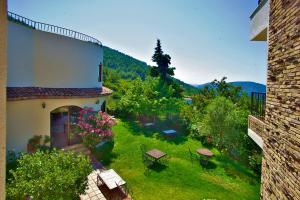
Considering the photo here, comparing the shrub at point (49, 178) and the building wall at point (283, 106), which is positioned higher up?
the building wall at point (283, 106)

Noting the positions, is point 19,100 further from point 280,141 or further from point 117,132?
point 280,141

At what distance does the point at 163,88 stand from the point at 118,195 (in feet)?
68.6

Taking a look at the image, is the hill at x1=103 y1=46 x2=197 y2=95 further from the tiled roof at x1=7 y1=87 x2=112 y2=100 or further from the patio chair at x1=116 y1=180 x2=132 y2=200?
the patio chair at x1=116 y1=180 x2=132 y2=200

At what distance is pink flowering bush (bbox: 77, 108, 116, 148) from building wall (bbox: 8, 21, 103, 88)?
3.14 metres

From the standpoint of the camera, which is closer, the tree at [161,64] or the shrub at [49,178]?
the shrub at [49,178]

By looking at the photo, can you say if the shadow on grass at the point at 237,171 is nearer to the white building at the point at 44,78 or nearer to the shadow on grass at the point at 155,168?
the shadow on grass at the point at 155,168

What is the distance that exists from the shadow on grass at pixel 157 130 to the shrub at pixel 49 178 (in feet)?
47.6

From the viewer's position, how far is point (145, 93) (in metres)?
28.6

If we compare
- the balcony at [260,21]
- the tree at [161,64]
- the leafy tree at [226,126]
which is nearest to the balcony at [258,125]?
the balcony at [260,21]

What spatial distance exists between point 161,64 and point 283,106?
3369 cm

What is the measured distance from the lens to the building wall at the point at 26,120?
1228 centimetres

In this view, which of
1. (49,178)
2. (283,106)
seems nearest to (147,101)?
(49,178)

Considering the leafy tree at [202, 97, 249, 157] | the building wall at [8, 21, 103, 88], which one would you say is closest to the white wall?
the building wall at [8, 21, 103, 88]

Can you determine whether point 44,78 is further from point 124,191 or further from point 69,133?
point 124,191
